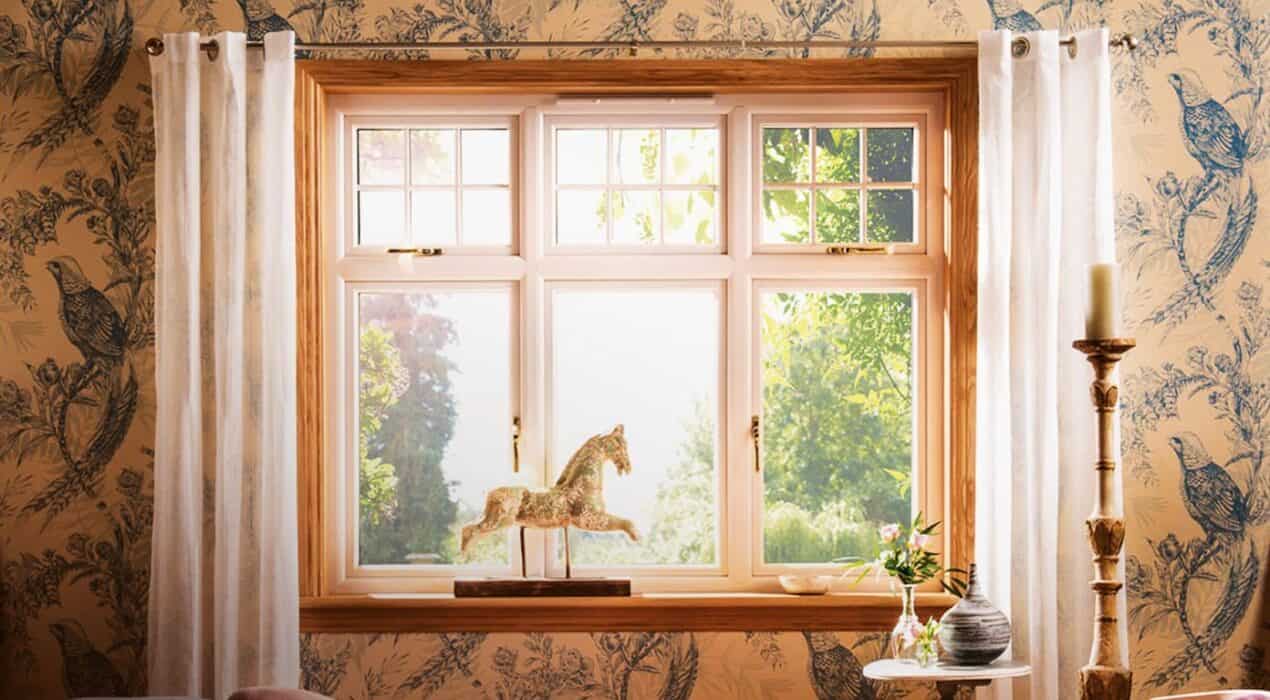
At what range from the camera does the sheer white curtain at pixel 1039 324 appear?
3.66m

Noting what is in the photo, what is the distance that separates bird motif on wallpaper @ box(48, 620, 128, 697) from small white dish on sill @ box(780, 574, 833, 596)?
192 cm

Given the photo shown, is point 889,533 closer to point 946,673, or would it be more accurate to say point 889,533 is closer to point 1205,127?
point 946,673

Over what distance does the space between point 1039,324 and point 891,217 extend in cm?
58

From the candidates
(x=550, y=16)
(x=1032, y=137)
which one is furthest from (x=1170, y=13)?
(x=550, y=16)

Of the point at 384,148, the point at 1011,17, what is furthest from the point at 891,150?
the point at 384,148

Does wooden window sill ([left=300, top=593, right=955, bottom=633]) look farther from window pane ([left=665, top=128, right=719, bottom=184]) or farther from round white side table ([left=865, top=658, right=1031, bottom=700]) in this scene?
window pane ([left=665, top=128, right=719, bottom=184])

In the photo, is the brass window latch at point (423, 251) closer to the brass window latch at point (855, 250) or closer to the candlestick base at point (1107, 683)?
the brass window latch at point (855, 250)


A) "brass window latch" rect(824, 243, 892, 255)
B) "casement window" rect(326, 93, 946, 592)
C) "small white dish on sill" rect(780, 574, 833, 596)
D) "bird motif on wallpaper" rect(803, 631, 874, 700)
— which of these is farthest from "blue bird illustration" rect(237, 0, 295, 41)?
"bird motif on wallpaper" rect(803, 631, 874, 700)

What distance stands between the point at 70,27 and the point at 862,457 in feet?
8.60

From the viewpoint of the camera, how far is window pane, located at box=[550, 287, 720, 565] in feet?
13.1

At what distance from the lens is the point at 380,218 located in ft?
13.3

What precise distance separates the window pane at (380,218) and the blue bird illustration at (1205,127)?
2.29 m

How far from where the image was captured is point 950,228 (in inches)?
153

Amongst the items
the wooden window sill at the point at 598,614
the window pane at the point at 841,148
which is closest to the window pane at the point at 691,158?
the window pane at the point at 841,148
